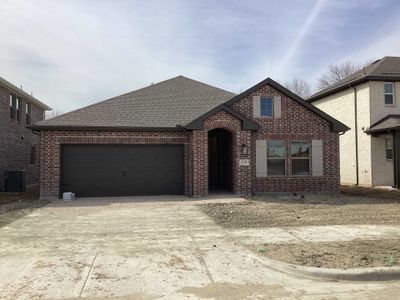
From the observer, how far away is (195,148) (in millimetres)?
16750

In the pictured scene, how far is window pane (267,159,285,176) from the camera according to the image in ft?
58.4

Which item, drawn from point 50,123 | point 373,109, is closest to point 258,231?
point 50,123

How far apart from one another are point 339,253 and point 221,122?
10.1 meters

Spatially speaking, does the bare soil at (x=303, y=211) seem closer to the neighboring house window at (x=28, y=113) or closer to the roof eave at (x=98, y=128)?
the roof eave at (x=98, y=128)

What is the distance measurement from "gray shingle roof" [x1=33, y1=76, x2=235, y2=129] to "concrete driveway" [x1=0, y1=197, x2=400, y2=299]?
6.74m

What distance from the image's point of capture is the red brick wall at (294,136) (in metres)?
17.7

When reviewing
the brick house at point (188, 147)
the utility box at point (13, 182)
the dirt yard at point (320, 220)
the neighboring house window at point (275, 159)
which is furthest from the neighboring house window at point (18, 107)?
the neighboring house window at point (275, 159)

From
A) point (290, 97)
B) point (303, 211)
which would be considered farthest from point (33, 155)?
point (303, 211)

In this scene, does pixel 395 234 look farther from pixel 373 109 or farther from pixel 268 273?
pixel 373 109

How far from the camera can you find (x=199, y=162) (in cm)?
1680

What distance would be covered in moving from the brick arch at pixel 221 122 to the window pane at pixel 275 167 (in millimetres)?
2348

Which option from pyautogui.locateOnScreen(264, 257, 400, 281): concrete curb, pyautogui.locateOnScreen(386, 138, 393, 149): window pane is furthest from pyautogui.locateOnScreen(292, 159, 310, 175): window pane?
pyautogui.locateOnScreen(264, 257, 400, 281): concrete curb

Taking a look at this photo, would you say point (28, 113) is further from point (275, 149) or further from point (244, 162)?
point (275, 149)

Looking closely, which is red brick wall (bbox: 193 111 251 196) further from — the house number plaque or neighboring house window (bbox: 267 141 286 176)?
neighboring house window (bbox: 267 141 286 176)
